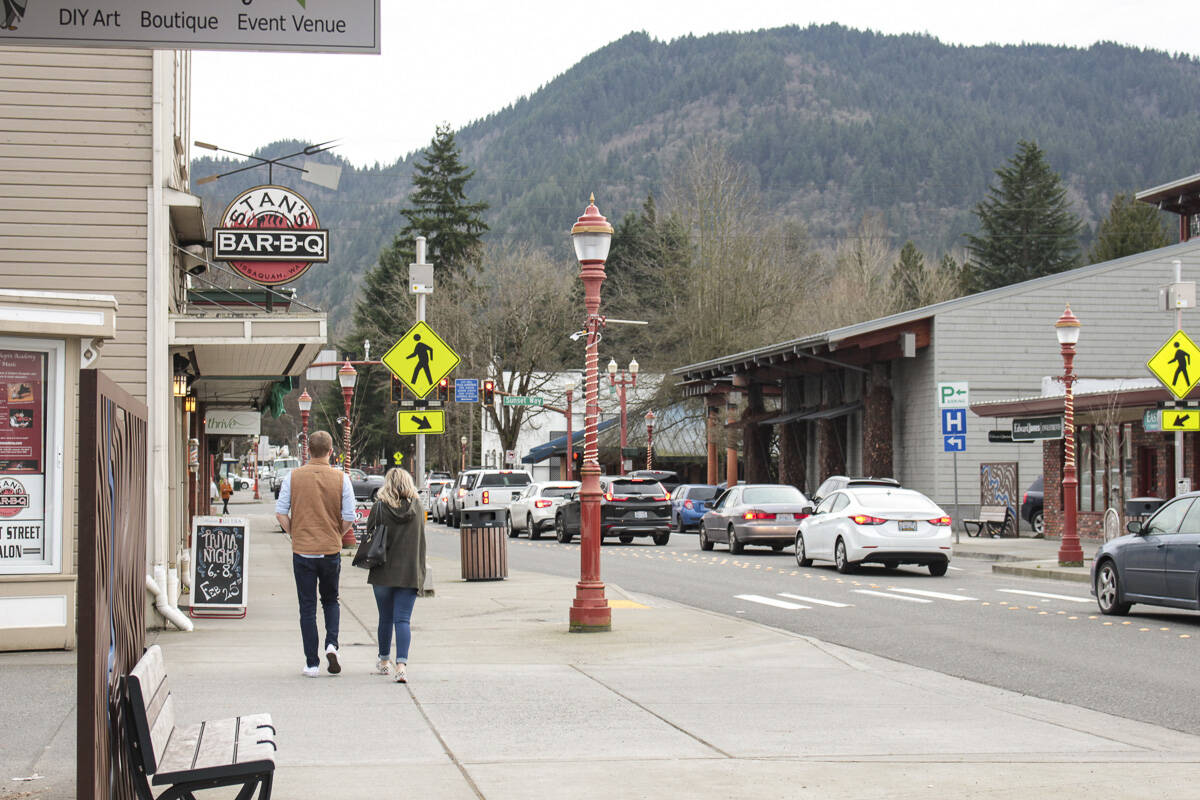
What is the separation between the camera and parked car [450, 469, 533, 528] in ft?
141

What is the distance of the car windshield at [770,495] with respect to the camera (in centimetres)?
3045

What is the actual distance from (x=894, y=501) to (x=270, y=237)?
35.7ft

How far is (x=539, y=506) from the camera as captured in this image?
39281mm

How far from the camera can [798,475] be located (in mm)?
52625

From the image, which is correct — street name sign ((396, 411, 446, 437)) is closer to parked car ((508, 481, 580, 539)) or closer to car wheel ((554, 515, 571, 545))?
car wheel ((554, 515, 571, 545))

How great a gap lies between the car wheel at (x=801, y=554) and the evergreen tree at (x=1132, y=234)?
5939cm

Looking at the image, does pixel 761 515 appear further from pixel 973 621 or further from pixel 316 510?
pixel 316 510

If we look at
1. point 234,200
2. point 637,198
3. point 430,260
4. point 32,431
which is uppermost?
point 637,198

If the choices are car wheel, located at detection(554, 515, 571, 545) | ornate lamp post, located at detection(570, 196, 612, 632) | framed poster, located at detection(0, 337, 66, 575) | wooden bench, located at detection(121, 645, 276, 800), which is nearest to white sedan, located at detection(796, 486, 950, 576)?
ornate lamp post, located at detection(570, 196, 612, 632)

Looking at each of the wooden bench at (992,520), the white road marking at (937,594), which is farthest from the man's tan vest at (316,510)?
the wooden bench at (992,520)

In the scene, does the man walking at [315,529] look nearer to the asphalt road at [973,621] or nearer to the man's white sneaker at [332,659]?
the man's white sneaker at [332,659]

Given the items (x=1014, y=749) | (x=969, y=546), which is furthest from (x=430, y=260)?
(x=1014, y=749)

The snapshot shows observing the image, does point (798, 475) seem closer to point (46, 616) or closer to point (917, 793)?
point (46, 616)

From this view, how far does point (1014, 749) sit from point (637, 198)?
183m
